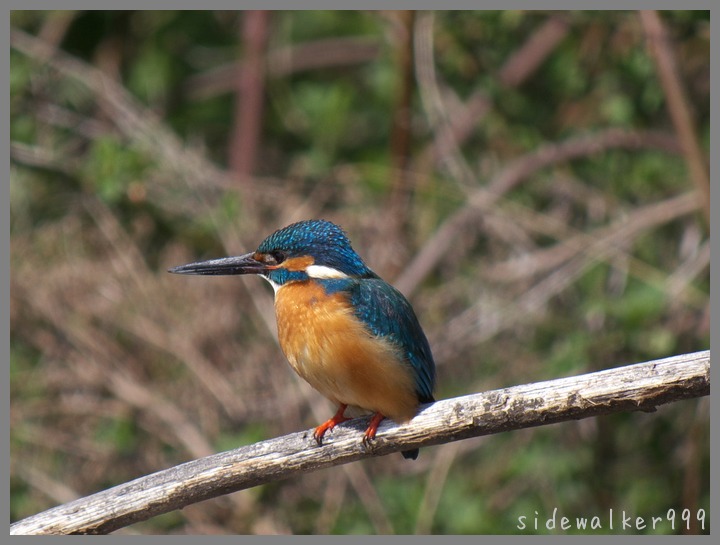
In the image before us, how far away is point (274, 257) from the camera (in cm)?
333

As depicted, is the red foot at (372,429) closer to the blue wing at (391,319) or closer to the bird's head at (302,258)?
the blue wing at (391,319)

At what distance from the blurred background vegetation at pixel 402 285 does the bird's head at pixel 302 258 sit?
116cm

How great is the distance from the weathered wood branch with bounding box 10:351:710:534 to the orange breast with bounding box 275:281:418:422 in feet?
0.51

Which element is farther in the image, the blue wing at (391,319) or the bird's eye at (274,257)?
the bird's eye at (274,257)

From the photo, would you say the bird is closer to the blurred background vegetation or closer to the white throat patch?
the white throat patch

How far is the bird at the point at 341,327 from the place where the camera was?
293 cm

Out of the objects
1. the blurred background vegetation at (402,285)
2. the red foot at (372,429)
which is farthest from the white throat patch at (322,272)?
the blurred background vegetation at (402,285)

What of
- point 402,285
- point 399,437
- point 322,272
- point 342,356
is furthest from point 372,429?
point 402,285

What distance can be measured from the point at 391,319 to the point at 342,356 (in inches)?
9.2

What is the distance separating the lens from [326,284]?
3.14 meters

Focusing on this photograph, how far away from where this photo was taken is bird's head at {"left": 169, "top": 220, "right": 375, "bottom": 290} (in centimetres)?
324

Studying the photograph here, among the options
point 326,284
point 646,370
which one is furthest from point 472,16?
point 646,370

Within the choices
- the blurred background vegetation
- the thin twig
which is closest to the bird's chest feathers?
the blurred background vegetation

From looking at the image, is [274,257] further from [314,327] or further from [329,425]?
[329,425]
